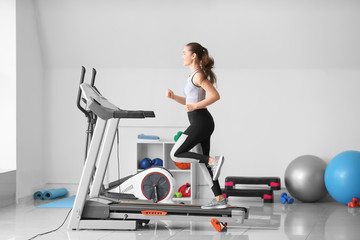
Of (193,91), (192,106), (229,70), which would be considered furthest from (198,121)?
(229,70)

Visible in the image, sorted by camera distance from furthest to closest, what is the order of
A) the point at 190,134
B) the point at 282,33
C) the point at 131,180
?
the point at 282,33 → the point at 131,180 → the point at 190,134

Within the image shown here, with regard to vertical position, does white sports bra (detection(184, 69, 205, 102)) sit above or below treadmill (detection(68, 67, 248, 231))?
above

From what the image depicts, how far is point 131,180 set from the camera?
18.3ft

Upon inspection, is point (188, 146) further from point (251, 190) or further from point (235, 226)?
point (251, 190)

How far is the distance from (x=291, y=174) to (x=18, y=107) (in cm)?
330

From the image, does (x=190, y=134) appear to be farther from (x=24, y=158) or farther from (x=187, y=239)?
(x=24, y=158)

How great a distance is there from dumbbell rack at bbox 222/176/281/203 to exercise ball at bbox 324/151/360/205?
27.0 inches

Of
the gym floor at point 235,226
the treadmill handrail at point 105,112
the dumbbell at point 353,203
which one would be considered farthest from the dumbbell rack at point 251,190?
the treadmill handrail at point 105,112

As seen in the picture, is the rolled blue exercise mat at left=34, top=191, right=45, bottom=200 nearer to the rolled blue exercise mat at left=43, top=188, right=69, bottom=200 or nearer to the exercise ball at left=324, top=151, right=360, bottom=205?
the rolled blue exercise mat at left=43, top=188, right=69, bottom=200

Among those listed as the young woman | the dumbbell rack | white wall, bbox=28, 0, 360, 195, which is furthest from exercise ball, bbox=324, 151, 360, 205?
the young woman

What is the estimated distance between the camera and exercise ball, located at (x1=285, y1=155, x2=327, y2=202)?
6.08m

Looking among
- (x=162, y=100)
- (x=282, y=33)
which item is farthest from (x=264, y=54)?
(x=162, y=100)

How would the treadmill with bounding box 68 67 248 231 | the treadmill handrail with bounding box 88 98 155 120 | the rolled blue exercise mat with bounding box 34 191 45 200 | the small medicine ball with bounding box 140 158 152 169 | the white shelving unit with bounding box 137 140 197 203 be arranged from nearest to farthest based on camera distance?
the treadmill handrail with bounding box 88 98 155 120
the treadmill with bounding box 68 67 248 231
the rolled blue exercise mat with bounding box 34 191 45 200
the small medicine ball with bounding box 140 158 152 169
the white shelving unit with bounding box 137 140 197 203

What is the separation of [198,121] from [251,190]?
7.47 feet
